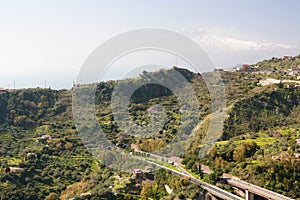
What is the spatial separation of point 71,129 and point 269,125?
44.3ft

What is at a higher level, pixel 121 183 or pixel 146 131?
pixel 146 131

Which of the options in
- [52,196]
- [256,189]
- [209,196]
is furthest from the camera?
[52,196]

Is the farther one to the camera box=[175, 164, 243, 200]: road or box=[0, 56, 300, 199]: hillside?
box=[0, 56, 300, 199]: hillside

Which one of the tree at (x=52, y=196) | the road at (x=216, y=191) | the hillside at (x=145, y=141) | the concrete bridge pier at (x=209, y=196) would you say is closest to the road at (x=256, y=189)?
the hillside at (x=145, y=141)

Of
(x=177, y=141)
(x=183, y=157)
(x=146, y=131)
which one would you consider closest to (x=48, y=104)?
(x=146, y=131)

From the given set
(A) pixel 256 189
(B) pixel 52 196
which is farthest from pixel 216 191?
(B) pixel 52 196

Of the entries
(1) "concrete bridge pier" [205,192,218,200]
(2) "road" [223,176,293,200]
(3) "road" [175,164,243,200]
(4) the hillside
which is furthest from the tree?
(2) "road" [223,176,293,200]

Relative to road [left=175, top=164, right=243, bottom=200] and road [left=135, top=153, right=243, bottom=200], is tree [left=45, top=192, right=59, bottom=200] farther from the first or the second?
road [left=175, top=164, right=243, bottom=200]

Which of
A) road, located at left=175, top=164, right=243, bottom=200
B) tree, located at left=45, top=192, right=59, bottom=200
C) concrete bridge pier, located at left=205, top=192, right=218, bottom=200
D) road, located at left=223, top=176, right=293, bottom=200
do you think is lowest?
tree, located at left=45, top=192, right=59, bottom=200

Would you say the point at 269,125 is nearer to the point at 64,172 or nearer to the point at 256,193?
the point at 256,193

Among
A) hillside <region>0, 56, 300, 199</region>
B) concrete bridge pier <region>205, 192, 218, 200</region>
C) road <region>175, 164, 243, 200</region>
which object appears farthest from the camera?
hillside <region>0, 56, 300, 199</region>

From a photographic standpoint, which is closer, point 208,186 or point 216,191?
point 216,191

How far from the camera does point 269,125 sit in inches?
878

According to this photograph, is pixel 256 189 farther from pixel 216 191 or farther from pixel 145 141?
pixel 145 141
